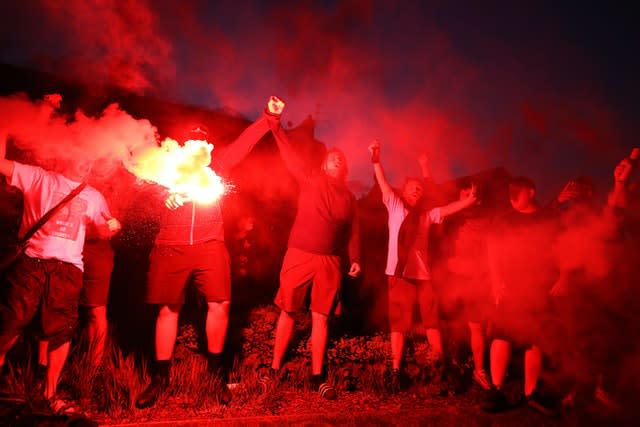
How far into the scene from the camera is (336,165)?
491cm

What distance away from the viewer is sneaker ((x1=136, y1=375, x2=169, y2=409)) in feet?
12.2

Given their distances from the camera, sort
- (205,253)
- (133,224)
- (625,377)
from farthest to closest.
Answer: (133,224) < (625,377) < (205,253)

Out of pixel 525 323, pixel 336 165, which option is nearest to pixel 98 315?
pixel 336 165

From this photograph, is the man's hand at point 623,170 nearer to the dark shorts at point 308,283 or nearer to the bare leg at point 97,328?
the dark shorts at point 308,283

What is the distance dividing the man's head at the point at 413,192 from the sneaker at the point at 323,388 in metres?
2.49

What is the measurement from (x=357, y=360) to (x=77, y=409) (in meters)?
3.16

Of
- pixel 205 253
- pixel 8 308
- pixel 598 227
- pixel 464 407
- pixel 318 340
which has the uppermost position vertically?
pixel 598 227

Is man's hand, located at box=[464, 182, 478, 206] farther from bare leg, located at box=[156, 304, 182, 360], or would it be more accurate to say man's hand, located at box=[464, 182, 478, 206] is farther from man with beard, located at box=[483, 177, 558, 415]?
bare leg, located at box=[156, 304, 182, 360]

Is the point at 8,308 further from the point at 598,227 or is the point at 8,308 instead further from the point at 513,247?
the point at 598,227

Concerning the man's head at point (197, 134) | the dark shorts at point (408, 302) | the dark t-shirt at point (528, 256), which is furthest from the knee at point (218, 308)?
the dark t-shirt at point (528, 256)

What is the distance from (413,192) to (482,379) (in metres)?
2.56

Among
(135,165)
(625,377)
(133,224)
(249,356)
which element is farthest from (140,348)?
(625,377)

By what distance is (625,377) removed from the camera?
207 inches

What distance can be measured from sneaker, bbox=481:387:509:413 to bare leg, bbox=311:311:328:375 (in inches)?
73.3
